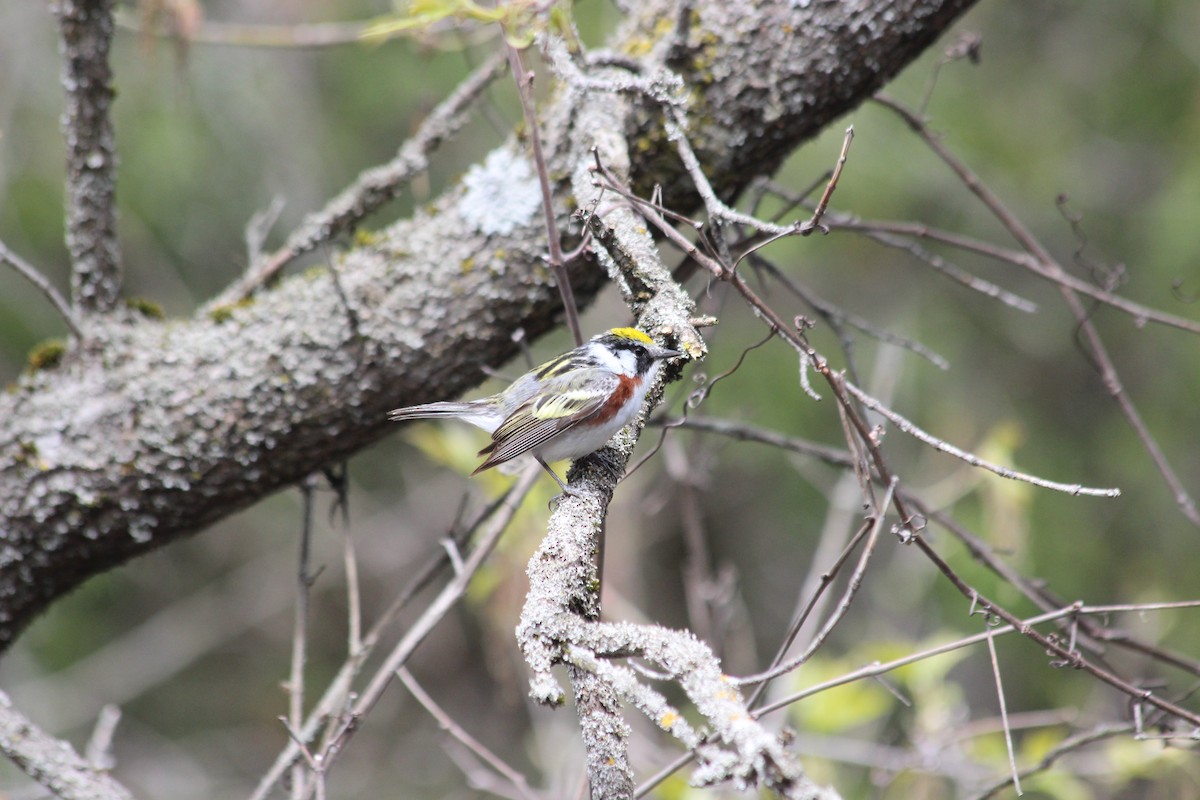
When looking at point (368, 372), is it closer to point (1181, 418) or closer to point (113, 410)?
point (113, 410)

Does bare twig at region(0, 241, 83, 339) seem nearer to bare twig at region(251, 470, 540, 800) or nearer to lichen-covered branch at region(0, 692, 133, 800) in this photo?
lichen-covered branch at region(0, 692, 133, 800)

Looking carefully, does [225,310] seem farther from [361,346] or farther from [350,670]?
[350,670]

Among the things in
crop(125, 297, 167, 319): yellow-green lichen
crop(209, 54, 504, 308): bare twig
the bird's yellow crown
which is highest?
crop(209, 54, 504, 308): bare twig

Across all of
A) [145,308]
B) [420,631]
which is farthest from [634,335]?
[145,308]

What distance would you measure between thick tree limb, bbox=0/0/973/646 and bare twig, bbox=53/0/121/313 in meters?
0.08

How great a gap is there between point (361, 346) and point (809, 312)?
3.72 meters

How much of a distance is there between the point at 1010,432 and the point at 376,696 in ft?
8.36

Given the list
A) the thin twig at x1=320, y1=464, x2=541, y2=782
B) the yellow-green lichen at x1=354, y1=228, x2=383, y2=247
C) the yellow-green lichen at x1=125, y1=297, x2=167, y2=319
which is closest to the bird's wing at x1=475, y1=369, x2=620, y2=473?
the thin twig at x1=320, y1=464, x2=541, y2=782

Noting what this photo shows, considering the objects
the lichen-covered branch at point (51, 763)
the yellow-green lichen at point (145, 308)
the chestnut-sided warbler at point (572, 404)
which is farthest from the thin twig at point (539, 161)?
the lichen-covered branch at point (51, 763)

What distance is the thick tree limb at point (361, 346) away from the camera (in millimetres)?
2914

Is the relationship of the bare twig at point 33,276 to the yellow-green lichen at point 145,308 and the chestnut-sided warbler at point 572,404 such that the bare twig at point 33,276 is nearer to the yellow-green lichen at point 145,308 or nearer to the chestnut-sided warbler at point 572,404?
the yellow-green lichen at point 145,308

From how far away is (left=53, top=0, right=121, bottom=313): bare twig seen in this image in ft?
9.78

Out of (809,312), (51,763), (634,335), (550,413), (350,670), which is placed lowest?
(51,763)

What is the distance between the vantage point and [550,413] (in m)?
3.07
